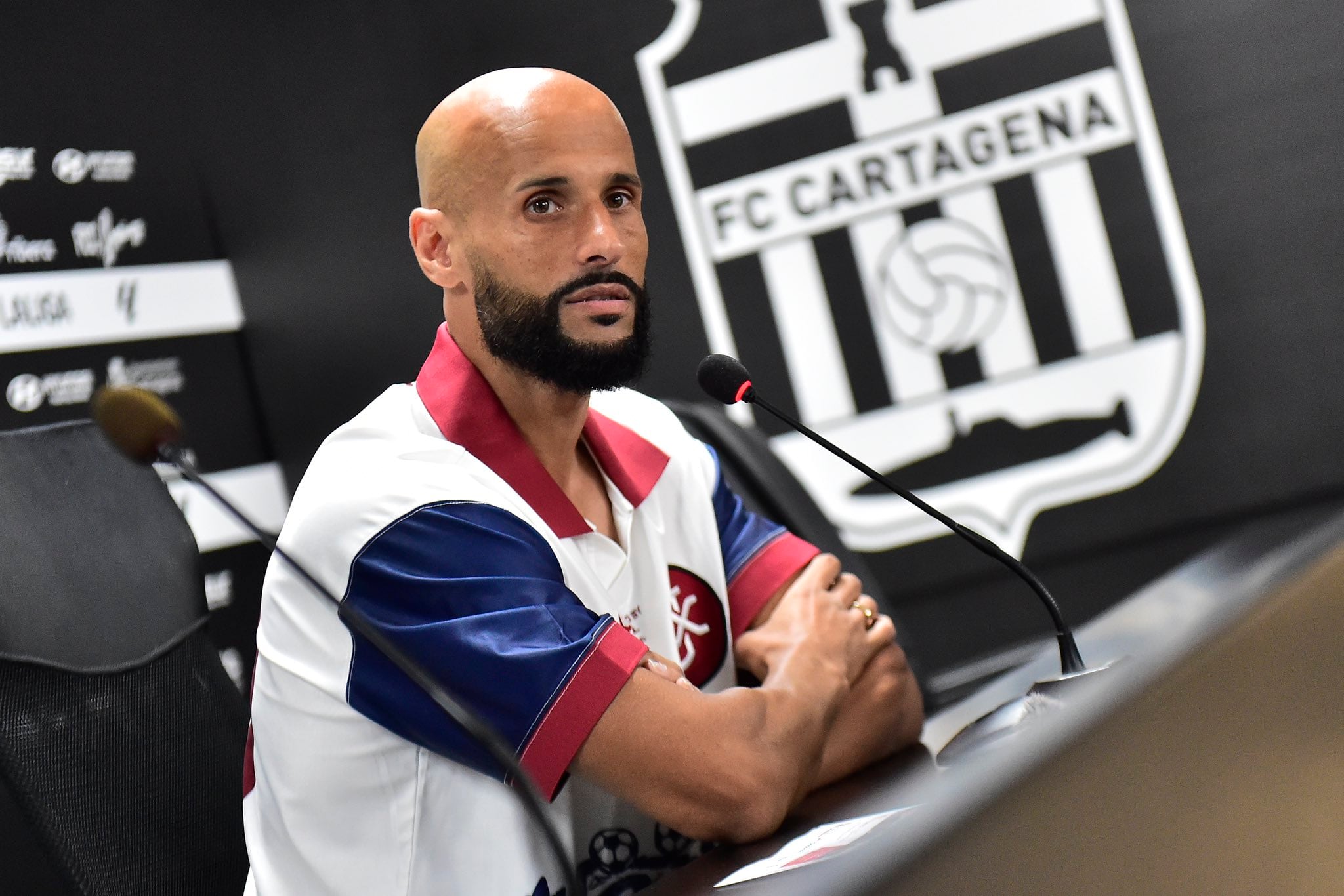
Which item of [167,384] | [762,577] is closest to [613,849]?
[762,577]

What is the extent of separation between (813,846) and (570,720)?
0.22 metres

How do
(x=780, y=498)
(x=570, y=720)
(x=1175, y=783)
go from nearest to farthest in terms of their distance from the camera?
(x=1175, y=783) < (x=570, y=720) < (x=780, y=498)

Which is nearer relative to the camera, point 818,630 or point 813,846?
point 813,846

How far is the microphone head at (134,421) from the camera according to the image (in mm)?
818

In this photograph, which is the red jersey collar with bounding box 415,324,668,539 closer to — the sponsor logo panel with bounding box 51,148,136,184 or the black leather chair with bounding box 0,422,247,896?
the black leather chair with bounding box 0,422,247,896

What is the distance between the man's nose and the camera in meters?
1.25

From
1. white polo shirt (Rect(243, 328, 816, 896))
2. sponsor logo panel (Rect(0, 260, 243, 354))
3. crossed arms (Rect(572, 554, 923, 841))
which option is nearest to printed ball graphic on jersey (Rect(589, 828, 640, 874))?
white polo shirt (Rect(243, 328, 816, 896))

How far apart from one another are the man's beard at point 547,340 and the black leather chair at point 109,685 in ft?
1.19

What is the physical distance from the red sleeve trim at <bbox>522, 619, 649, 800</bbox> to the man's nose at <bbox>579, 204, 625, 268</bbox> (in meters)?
0.43

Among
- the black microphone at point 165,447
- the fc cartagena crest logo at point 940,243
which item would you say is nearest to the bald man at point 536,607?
the black microphone at point 165,447

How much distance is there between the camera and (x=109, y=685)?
1.09m

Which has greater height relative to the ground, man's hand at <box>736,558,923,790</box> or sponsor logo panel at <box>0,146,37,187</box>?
sponsor logo panel at <box>0,146,37,187</box>

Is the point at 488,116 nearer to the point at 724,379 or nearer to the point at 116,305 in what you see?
the point at 724,379

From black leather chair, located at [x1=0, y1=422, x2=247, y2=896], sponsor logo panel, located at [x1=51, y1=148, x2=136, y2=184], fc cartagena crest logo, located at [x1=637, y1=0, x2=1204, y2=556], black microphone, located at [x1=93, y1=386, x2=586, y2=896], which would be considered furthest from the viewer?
sponsor logo panel, located at [x1=51, y1=148, x2=136, y2=184]
